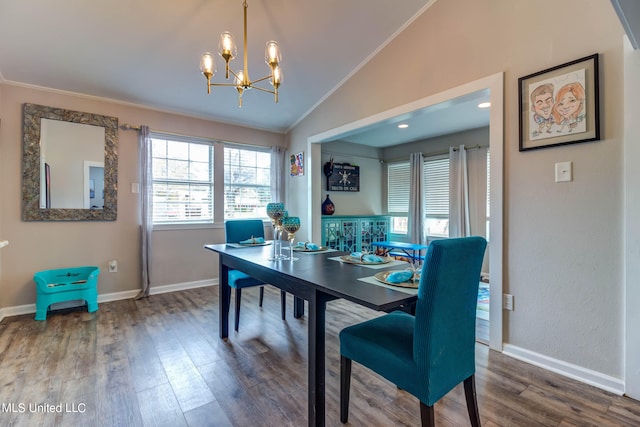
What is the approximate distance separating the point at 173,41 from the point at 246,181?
6.89 feet

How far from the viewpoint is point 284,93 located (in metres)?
3.70

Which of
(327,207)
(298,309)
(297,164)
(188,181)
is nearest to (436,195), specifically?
(327,207)

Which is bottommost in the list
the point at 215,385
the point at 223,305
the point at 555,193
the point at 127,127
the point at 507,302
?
the point at 215,385

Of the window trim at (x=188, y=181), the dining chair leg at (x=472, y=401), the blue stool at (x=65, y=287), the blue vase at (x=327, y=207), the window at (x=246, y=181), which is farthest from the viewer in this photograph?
the blue vase at (x=327, y=207)

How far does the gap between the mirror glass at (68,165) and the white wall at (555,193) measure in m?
3.61

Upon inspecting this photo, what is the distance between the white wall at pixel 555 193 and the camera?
5.78 feet

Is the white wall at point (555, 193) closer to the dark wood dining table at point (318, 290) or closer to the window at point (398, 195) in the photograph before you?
the dark wood dining table at point (318, 290)

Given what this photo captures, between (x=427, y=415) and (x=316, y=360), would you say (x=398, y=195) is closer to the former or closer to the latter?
(x=316, y=360)

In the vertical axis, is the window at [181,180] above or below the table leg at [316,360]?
above

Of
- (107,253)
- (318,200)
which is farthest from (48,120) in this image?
(318,200)

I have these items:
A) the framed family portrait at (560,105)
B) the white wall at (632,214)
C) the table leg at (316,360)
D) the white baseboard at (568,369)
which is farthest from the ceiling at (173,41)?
the table leg at (316,360)

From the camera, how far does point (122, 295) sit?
355 centimetres

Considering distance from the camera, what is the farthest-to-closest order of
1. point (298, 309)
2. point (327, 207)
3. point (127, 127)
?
1. point (327, 207)
2. point (127, 127)
3. point (298, 309)

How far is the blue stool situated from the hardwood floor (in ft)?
0.90
